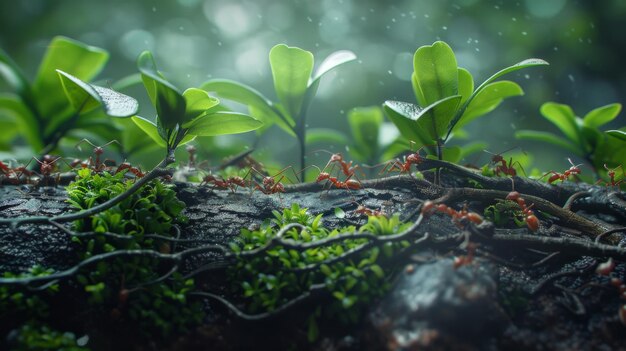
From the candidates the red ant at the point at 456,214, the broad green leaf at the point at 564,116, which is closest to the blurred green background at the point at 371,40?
the broad green leaf at the point at 564,116

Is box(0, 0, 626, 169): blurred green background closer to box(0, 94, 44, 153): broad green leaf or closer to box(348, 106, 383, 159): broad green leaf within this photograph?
box(348, 106, 383, 159): broad green leaf

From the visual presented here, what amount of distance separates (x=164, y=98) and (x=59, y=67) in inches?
47.9

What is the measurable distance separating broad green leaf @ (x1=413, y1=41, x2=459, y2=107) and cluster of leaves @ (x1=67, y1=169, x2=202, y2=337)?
114 cm

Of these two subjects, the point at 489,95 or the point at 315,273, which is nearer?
the point at 315,273

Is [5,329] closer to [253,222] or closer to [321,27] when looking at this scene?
[253,222]

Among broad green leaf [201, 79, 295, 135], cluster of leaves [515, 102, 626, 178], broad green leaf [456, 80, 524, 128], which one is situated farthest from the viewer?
cluster of leaves [515, 102, 626, 178]

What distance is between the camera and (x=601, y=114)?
2.31m

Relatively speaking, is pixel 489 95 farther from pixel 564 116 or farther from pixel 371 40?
pixel 371 40

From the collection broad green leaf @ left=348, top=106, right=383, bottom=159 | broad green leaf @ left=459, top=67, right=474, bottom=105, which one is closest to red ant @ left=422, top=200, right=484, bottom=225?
broad green leaf @ left=459, top=67, right=474, bottom=105

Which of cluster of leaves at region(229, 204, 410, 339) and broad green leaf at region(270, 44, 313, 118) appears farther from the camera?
broad green leaf at region(270, 44, 313, 118)

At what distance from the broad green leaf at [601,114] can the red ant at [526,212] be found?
3.36ft

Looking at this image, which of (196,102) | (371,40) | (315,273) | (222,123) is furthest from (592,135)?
(371,40)

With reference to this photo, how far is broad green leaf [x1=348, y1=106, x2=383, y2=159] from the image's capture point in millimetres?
2641

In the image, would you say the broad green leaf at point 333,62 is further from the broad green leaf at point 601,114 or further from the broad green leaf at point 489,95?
the broad green leaf at point 601,114
